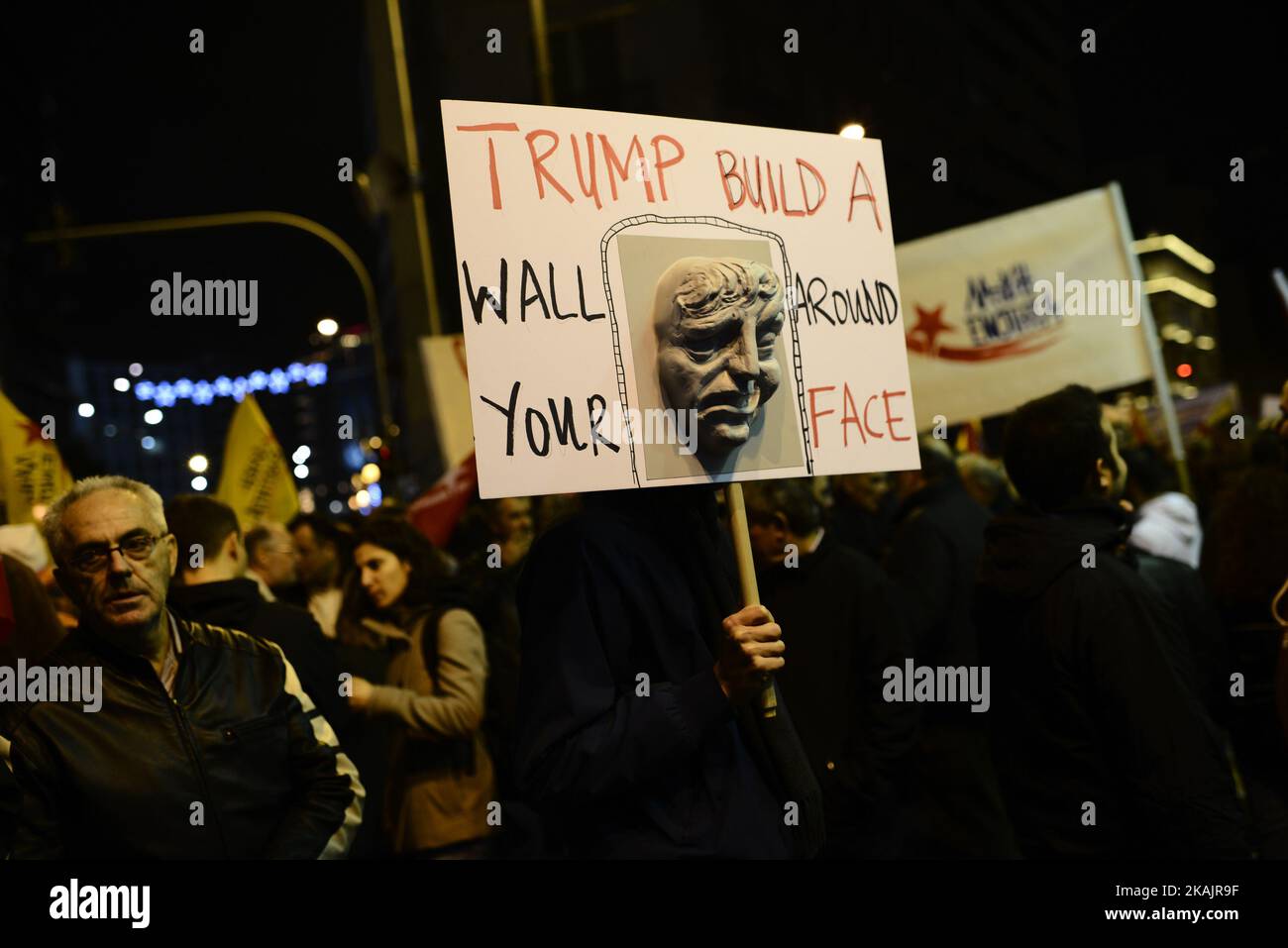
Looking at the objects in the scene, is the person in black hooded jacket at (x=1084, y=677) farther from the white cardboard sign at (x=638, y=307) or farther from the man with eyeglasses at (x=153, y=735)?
the man with eyeglasses at (x=153, y=735)

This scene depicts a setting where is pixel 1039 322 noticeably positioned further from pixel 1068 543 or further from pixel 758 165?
pixel 758 165

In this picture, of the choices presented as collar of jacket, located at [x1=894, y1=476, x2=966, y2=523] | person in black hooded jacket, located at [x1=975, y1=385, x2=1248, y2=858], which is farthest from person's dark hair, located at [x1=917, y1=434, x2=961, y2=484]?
person in black hooded jacket, located at [x1=975, y1=385, x2=1248, y2=858]

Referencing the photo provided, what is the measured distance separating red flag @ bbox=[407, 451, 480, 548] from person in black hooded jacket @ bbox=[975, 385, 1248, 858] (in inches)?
199

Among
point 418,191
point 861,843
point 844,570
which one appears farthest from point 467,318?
point 418,191

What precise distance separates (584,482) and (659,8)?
111 feet

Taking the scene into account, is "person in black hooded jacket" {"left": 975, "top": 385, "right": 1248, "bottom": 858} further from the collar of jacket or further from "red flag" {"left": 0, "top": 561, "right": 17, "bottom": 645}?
"red flag" {"left": 0, "top": 561, "right": 17, "bottom": 645}

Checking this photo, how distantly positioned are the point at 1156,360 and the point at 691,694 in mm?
5084

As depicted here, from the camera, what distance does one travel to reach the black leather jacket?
306cm

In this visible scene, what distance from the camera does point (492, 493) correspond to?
271cm

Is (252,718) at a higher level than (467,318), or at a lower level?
lower

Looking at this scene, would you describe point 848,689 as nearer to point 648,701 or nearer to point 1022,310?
point 648,701

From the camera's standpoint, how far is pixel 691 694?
2789 millimetres

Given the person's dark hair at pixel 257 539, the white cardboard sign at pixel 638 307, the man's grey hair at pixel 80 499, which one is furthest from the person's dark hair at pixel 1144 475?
the man's grey hair at pixel 80 499

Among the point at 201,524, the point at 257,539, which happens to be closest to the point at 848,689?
the point at 201,524
